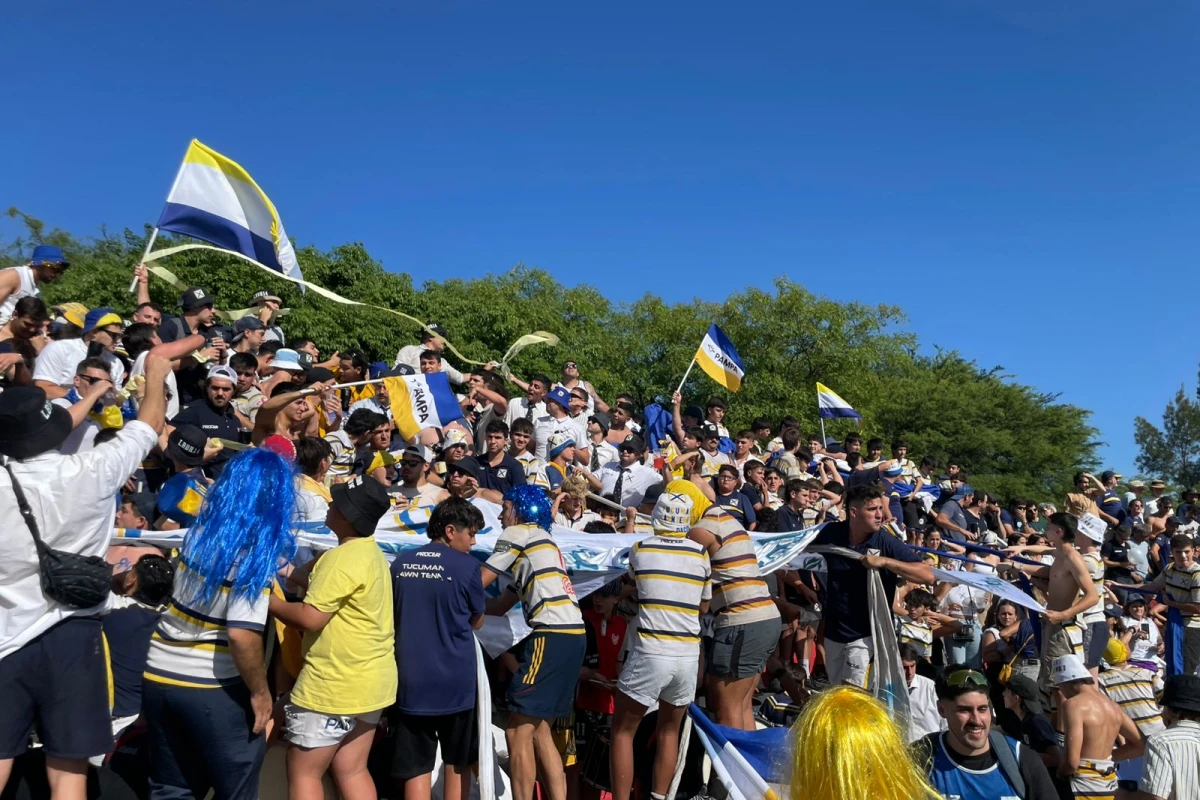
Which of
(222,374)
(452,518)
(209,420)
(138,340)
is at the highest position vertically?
(138,340)

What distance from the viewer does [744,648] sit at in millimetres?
5887

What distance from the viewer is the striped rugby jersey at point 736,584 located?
19.4ft

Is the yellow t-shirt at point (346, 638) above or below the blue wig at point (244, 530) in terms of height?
below

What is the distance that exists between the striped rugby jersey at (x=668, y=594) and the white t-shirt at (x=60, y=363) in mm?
4745

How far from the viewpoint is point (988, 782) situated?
140 inches

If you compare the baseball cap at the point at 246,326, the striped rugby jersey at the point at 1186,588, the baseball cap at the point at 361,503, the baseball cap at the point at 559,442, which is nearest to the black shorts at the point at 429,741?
the baseball cap at the point at 361,503

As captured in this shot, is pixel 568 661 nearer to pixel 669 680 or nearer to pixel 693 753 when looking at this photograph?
pixel 669 680

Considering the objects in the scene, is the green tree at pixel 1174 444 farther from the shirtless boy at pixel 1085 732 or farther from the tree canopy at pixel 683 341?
the shirtless boy at pixel 1085 732

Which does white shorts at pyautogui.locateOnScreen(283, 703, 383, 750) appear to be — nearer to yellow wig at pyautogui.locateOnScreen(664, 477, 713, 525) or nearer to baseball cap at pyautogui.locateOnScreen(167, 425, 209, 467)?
yellow wig at pyautogui.locateOnScreen(664, 477, 713, 525)

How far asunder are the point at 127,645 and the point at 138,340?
4.45 metres

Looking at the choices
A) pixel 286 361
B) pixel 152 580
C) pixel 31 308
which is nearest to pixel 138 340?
pixel 286 361

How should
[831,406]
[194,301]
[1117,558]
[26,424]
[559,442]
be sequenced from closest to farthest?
[26,424] < [194,301] < [559,442] < [1117,558] < [831,406]

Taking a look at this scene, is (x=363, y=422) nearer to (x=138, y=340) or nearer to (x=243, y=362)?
(x=243, y=362)

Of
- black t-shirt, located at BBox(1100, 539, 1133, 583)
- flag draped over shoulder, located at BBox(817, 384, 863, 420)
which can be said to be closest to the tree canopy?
flag draped over shoulder, located at BBox(817, 384, 863, 420)
